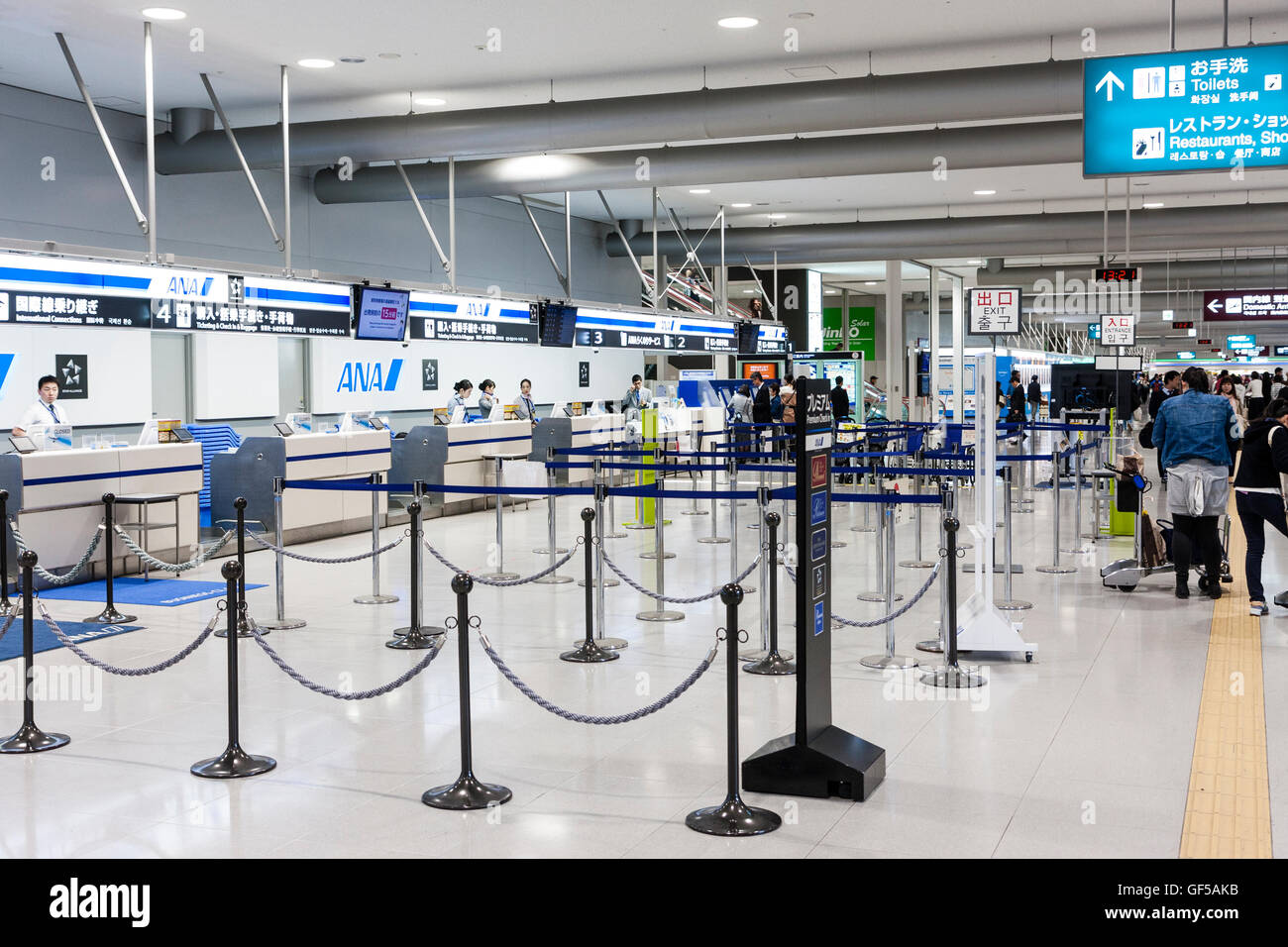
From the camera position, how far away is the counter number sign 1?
18828mm

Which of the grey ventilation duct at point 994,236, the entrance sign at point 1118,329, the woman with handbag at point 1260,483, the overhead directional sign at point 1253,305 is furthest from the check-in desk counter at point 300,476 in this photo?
the overhead directional sign at point 1253,305

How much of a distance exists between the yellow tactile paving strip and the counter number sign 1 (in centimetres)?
1100

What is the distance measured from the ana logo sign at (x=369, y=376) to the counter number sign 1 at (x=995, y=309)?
873cm

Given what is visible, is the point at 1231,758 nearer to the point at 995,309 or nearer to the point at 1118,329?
the point at 995,309

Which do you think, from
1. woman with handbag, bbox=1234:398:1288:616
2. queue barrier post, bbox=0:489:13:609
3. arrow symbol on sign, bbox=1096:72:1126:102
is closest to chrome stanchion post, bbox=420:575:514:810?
queue barrier post, bbox=0:489:13:609

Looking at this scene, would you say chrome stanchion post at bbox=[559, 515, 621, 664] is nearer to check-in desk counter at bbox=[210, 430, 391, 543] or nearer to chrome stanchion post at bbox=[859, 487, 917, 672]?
chrome stanchion post at bbox=[859, 487, 917, 672]

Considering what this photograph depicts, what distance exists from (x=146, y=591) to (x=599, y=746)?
5718 mm

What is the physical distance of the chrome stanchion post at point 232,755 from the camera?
17.2ft

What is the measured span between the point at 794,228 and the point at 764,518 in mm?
15216

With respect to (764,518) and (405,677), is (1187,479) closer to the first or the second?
(764,518)

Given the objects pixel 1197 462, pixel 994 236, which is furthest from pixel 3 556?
pixel 994 236

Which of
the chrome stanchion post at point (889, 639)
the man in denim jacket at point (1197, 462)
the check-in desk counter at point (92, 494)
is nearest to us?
the chrome stanchion post at point (889, 639)

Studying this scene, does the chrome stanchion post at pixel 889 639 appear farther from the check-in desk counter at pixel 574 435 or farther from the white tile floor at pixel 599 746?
the check-in desk counter at pixel 574 435

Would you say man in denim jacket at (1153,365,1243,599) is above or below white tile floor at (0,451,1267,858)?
above
